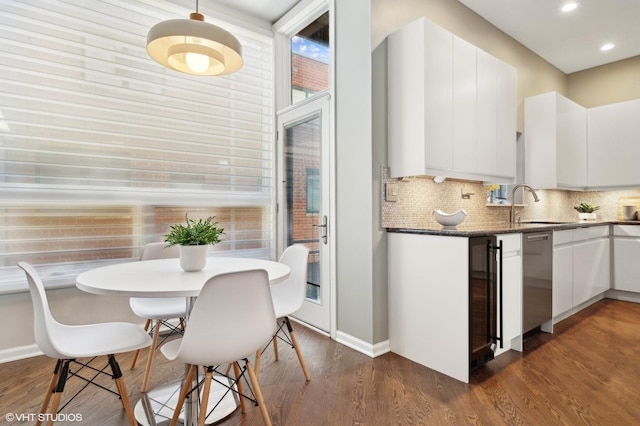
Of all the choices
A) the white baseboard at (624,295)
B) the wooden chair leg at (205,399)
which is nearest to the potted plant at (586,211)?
the white baseboard at (624,295)

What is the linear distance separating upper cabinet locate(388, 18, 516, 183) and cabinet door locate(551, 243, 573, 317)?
97cm

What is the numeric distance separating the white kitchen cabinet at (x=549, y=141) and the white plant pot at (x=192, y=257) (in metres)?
3.82

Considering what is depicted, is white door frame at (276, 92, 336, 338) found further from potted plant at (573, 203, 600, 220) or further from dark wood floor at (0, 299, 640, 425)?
potted plant at (573, 203, 600, 220)

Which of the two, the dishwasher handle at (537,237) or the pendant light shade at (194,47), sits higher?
the pendant light shade at (194,47)

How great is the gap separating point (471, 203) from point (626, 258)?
2227 millimetres

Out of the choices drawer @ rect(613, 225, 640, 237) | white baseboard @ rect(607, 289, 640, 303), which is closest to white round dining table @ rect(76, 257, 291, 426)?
drawer @ rect(613, 225, 640, 237)

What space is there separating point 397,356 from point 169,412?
5.08 feet

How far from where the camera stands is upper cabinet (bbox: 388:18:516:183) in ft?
8.11

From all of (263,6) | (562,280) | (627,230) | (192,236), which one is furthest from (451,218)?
(627,230)

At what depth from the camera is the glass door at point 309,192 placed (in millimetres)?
3012

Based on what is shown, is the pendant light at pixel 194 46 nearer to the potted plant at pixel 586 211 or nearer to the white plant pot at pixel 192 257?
the white plant pot at pixel 192 257

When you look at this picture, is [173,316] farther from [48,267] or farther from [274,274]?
[48,267]

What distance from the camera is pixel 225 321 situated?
137cm

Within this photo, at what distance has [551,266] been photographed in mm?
2967
